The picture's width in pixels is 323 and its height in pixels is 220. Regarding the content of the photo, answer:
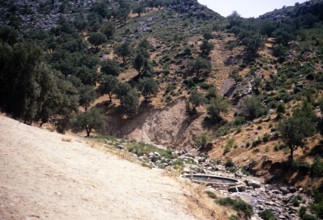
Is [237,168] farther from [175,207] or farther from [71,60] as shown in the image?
[71,60]

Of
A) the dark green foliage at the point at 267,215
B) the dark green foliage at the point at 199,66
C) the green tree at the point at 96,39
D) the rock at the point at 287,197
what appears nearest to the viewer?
the dark green foliage at the point at 267,215

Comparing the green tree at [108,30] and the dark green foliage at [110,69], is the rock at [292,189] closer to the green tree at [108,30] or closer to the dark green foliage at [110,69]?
the dark green foliage at [110,69]

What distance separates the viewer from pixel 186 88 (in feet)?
212

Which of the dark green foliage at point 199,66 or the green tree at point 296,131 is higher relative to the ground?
the dark green foliage at point 199,66

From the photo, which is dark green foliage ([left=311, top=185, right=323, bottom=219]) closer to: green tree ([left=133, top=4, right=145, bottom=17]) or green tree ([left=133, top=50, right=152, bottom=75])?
green tree ([left=133, top=50, right=152, bottom=75])

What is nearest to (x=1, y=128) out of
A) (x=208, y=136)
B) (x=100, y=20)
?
(x=208, y=136)

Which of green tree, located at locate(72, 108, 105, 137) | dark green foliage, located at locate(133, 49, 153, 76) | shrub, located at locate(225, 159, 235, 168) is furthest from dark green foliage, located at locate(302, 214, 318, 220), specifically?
dark green foliage, located at locate(133, 49, 153, 76)

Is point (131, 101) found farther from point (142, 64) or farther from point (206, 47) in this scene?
point (206, 47)

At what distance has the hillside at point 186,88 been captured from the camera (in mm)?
31797

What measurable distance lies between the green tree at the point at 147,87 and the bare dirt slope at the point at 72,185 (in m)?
44.2

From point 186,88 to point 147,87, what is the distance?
8.99m

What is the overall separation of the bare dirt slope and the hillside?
524 inches

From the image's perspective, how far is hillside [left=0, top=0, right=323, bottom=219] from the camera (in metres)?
31.8

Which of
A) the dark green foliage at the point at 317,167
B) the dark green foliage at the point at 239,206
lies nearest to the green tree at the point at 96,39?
the dark green foliage at the point at 317,167
